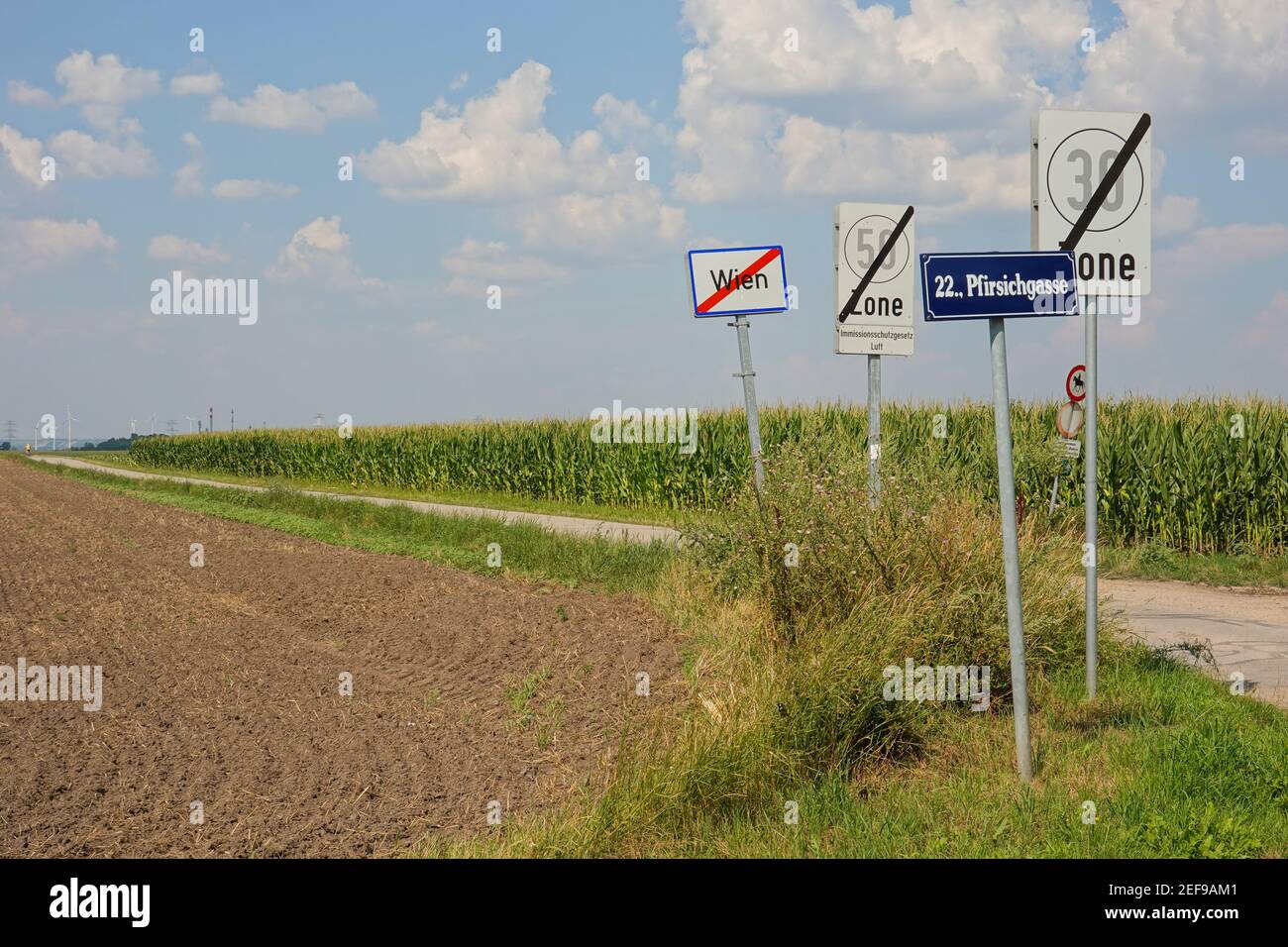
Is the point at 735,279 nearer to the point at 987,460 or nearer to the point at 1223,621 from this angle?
the point at 1223,621

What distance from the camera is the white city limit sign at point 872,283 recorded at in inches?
411

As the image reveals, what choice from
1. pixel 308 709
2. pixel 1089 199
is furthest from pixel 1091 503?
pixel 308 709

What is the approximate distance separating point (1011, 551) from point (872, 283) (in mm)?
5233

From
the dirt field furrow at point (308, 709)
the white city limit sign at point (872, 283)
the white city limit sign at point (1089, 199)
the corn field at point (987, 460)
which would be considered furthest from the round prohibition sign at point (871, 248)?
the dirt field furrow at point (308, 709)

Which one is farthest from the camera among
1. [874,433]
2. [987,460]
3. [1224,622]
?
[987,460]

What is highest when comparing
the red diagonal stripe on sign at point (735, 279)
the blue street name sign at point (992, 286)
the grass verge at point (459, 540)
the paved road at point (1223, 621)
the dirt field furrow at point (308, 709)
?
the red diagonal stripe on sign at point (735, 279)

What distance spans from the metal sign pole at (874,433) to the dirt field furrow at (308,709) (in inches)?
75.1

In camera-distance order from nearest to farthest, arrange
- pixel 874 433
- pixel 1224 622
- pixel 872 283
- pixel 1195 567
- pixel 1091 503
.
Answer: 1. pixel 1091 503
2. pixel 874 433
3. pixel 872 283
4. pixel 1224 622
5. pixel 1195 567

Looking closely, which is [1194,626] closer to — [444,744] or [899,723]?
[899,723]

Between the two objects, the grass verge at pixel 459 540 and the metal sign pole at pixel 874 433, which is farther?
the grass verge at pixel 459 540

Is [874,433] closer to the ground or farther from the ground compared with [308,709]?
farther from the ground

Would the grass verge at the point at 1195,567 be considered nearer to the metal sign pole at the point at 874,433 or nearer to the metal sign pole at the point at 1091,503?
the metal sign pole at the point at 874,433

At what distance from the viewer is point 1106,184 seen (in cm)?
716
